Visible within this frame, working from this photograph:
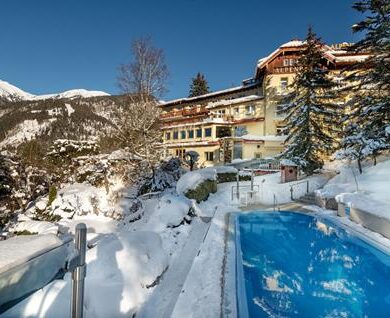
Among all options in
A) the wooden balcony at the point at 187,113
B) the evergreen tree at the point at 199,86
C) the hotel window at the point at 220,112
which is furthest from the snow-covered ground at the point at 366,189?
the evergreen tree at the point at 199,86

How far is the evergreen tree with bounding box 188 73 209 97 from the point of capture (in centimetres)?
6222

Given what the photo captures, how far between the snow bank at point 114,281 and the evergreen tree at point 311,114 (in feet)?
61.6

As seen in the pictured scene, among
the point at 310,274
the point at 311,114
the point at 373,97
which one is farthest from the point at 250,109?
the point at 310,274

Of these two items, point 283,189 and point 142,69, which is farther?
point 142,69

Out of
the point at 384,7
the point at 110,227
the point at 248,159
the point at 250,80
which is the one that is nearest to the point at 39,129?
the point at 250,80

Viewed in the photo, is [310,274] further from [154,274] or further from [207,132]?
[207,132]

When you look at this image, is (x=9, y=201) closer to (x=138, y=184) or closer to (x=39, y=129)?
(x=138, y=184)

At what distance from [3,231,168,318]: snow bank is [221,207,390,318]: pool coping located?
157 cm

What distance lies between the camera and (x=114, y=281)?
534 centimetres

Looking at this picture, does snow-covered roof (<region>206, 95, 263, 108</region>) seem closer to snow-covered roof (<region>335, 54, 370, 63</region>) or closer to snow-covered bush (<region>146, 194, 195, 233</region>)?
snow-covered roof (<region>335, 54, 370, 63</region>)

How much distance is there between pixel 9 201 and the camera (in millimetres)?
16969

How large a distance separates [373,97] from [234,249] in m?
15.3

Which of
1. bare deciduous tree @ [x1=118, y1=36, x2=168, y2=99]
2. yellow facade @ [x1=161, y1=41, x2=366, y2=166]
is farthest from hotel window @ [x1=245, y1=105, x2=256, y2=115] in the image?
bare deciduous tree @ [x1=118, y1=36, x2=168, y2=99]

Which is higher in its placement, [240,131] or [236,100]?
[236,100]
